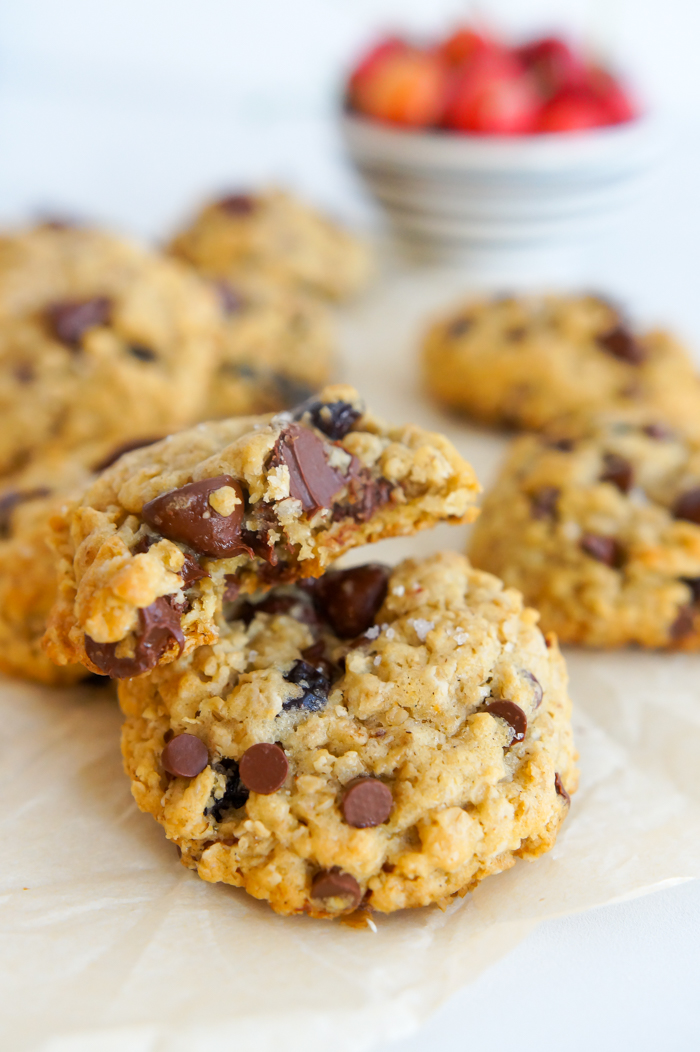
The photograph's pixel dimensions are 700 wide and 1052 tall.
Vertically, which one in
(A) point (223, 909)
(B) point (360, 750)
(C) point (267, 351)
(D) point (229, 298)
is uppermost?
(D) point (229, 298)

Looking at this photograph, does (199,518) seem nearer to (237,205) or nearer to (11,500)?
(11,500)

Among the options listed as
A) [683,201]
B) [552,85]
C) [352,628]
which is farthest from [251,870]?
[683,201]

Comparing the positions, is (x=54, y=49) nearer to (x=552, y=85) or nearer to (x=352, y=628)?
(x=552, y=85)

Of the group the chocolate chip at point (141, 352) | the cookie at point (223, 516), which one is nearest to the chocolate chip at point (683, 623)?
the cookie at point (223, 516)

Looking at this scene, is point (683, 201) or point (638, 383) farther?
point (683, 201)

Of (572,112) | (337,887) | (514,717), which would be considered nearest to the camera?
(337,887)

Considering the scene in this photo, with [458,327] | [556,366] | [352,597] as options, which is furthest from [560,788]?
[458,327]
